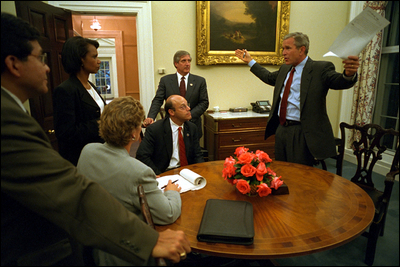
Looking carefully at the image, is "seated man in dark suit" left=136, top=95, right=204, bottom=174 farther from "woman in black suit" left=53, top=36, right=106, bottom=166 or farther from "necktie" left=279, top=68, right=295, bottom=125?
"necktie" left=279, top=68, right=295, bottom=125

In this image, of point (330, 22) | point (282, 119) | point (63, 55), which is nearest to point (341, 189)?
point (282, 119)

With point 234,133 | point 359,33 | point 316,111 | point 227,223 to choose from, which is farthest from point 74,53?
point 234,133

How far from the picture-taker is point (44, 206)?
74cm

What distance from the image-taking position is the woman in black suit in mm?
1863

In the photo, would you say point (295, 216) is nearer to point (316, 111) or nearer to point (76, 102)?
point (316, 111)

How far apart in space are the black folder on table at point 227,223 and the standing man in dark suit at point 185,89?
2400 millimetres

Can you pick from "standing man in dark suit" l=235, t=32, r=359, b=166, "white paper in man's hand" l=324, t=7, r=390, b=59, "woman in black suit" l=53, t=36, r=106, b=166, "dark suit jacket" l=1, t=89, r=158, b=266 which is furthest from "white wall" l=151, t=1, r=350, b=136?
"dark suit jacket" l=1, t=89, r=158, b=266

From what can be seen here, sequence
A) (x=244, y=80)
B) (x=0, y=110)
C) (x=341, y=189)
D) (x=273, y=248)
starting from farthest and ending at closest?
(x=244, y=80), (x=341, y=189), (x=273, y=248), (x=0, y=110)

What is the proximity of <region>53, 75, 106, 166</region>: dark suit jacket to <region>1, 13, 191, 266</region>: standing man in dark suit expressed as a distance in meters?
1.07

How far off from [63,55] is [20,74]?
1.32 m

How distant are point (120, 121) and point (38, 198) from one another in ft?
1.81

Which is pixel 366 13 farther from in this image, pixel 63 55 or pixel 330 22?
pixel 330 22

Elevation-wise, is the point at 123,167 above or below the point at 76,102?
below

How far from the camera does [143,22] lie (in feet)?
13.1
